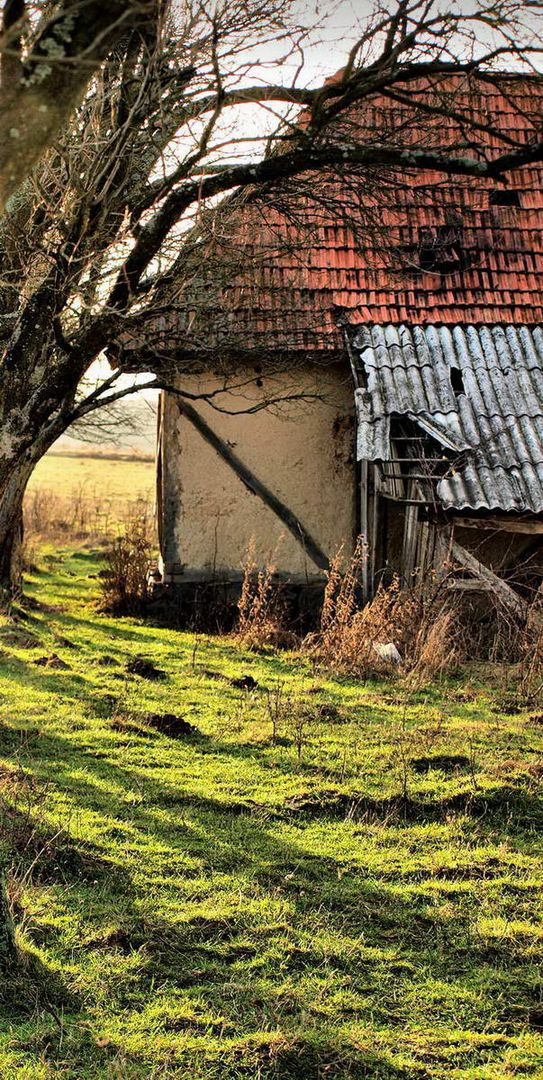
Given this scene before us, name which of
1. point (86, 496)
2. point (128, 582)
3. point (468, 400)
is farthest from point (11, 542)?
point (86, 496)

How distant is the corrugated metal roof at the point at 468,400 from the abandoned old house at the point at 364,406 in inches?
0.9

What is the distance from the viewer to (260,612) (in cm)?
1189

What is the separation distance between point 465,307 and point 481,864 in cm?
847

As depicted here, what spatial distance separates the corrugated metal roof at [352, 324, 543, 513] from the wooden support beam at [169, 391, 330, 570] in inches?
70.5

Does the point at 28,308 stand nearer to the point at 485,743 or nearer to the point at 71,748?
the point at 71,748

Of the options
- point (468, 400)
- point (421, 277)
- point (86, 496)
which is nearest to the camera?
point (468, 400)

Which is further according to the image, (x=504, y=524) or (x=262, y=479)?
(x=262, y=479)

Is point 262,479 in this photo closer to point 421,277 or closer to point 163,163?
point 421,277

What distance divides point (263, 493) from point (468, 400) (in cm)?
270

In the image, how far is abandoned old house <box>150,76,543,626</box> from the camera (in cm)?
1145

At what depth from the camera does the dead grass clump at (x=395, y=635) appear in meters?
9.68

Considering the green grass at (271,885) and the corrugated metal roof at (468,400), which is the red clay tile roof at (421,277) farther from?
the green grass at (271,885)

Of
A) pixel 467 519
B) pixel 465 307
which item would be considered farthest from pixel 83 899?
pixel 465 307

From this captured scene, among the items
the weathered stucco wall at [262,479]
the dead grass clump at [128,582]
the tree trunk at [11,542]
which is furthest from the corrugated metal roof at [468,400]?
the tree trunk at [11,542]
